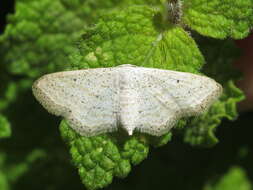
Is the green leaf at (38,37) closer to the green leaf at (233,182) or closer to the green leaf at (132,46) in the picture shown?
the green leaf at (132,46)

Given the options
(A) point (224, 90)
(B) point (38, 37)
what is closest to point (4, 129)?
(B) point (38, 37)

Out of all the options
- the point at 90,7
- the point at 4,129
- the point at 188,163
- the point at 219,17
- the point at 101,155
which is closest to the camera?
the point at 101,155

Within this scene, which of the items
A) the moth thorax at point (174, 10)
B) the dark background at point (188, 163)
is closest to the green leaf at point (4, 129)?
the dark background at point (188, 163)

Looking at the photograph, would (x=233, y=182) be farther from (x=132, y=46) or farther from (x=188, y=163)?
(x=132, y=46)

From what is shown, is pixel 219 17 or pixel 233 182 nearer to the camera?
pixel 219 17

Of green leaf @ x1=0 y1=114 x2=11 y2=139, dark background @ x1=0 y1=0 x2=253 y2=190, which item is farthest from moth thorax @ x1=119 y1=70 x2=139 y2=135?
dark background @ x1=0 y1=0 x2=253 y2=190

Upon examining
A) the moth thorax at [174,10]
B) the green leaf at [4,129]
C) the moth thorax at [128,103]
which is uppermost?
the moth thorax at [174,10]

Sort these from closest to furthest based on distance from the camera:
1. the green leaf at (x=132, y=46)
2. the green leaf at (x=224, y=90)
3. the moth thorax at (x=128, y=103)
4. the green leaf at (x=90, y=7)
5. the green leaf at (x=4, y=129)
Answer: the moth thorax at (x=128, y=103) < the green leaf at (x=132, y=46) < the green leaf at (x=224, y=90) < the green leaf at (x=4, y=129) < the green leaf at (x=90, y=7)
